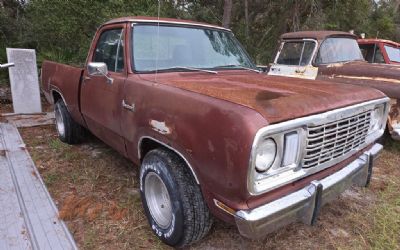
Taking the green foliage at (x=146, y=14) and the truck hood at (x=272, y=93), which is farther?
the green foliage at (x=146, y=14)

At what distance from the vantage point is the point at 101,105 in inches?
143

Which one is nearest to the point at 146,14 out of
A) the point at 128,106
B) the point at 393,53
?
the point at 393,53

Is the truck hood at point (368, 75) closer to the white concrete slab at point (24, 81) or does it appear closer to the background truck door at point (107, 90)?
the background truck door at point (107, 90)

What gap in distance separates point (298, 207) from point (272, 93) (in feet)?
2.64

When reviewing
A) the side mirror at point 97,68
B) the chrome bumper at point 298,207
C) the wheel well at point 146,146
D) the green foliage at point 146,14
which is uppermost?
the green foliage at point 146,14

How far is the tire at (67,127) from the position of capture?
5.03 meters

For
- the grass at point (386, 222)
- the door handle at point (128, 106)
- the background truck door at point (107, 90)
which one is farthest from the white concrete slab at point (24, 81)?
the grass at point (386, 222)

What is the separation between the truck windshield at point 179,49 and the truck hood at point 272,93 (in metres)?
0.19

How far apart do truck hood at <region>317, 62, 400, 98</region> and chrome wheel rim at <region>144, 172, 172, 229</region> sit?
3.93 metres

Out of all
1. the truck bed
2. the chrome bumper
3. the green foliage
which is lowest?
the chrome bumper

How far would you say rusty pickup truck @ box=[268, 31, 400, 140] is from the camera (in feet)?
17.4

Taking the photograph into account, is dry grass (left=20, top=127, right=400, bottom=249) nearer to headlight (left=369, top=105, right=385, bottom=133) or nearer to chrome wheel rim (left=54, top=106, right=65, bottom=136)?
chrome wheel rim (left=54, top=106, right=65, bottom=136)

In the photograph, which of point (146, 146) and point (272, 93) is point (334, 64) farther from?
point (146, 146)

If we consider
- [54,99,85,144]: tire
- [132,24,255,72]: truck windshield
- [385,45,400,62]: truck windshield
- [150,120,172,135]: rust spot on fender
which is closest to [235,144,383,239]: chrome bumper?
[150,120,172,135]: rust spot on fender
